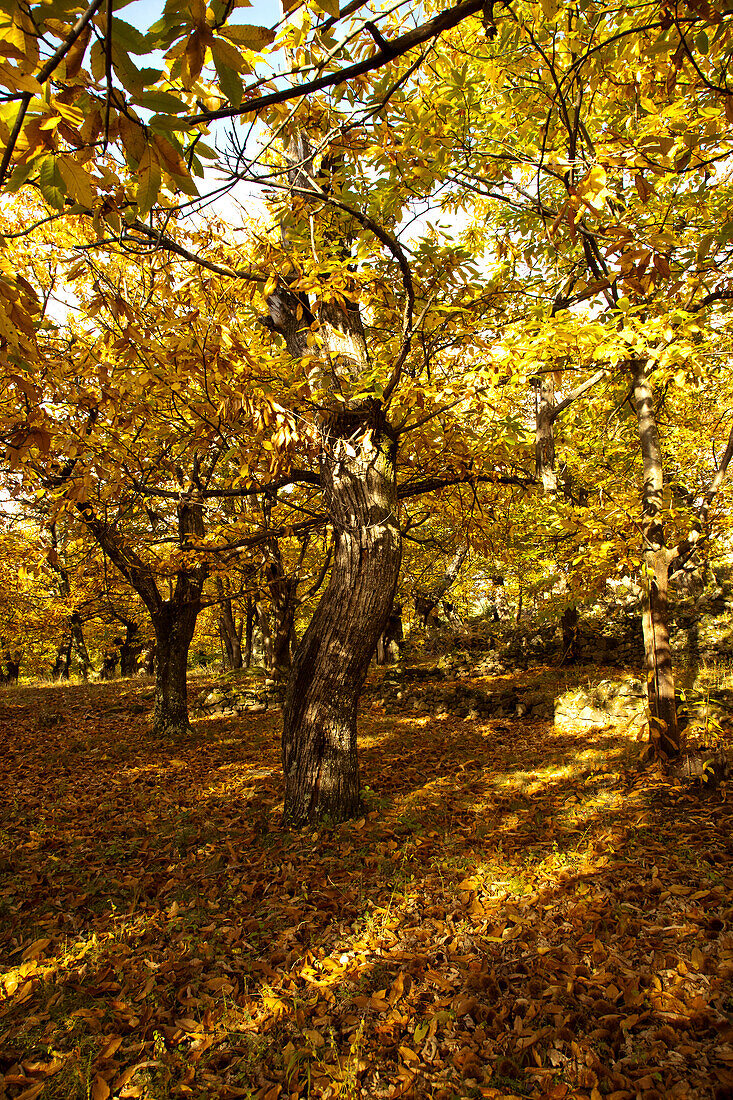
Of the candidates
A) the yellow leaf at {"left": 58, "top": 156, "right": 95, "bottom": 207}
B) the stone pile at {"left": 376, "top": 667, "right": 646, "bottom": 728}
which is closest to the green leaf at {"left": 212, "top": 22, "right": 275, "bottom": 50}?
the yellow leaf at {"left": 58, "top": 156, "right": 95, "bottom": 207}

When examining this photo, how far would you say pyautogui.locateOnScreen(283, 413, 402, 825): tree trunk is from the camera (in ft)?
14.9

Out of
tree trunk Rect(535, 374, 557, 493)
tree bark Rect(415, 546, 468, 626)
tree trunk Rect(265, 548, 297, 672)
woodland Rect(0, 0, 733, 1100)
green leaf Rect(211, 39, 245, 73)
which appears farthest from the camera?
tree bark Rect(415, 546, 468, 626)

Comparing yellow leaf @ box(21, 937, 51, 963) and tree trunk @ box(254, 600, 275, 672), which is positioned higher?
tree trunk @ box(254, 600, 275, 672)

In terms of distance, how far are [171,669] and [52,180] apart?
8078 millimetres

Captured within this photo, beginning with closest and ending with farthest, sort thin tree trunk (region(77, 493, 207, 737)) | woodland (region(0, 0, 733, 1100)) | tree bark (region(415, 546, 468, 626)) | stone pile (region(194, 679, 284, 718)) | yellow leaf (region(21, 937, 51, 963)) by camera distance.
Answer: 1. woodland (region(0, 0, 733, 1100))
2. yellow leaf (region(21, 937, 51, 963))
3. thin tree trunk (region(77, 493, 207, 737))
4. stone pile (region(194, 679, 284, 718))
5. tree bark (region(415, 546, 468, 626))

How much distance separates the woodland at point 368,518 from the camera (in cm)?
212

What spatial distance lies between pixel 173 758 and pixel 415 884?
4705 mm

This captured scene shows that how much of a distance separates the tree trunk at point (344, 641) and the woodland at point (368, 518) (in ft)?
0.09

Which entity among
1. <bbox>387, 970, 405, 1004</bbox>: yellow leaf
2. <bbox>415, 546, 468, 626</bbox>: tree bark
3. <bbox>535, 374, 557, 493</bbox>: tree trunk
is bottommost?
<bbox>387, 970, 405, 1004</bbox>: yellow leaf

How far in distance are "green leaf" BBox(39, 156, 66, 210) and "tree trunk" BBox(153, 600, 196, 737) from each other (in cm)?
755

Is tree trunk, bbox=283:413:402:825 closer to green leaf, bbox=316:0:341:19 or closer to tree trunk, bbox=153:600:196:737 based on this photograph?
green leaf, bbox=316:0:341:19

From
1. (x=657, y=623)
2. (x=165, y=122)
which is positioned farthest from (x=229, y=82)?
(x=657, y=623)

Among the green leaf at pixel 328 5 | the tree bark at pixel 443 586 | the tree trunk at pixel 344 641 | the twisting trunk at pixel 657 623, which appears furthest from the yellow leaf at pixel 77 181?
the tree bark at pixel 443 586

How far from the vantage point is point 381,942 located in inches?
125
